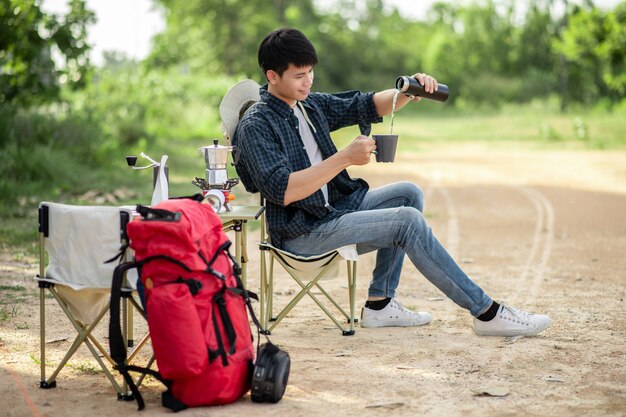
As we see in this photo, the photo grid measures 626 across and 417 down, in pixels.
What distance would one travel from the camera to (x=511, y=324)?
16.1 feet

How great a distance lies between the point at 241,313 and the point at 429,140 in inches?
750

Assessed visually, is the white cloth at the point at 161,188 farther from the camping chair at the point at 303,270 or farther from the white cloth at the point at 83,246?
the camping chair at the point at 303,270

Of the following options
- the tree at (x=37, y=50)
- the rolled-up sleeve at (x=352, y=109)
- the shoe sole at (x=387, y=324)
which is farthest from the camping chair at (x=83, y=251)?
the tree at (x=37, y=50)

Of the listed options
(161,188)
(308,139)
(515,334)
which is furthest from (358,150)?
(515,334)

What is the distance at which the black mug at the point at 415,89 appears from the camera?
5.00 metres

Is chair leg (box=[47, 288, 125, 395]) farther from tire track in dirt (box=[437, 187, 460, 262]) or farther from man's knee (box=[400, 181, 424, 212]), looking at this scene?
tire track in dirt (box=[437, 187, 460, 262])

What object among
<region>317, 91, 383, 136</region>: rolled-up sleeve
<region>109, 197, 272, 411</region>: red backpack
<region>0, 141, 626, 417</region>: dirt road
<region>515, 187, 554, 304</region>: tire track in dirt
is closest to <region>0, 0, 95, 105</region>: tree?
<region>0, 141, 626, 417</region>: dirt road

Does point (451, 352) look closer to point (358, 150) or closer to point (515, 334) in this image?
point (515, 334)

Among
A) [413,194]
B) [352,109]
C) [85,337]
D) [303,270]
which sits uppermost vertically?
[352,109]

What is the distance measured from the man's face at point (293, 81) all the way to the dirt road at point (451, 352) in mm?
1282

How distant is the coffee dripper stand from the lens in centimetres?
465

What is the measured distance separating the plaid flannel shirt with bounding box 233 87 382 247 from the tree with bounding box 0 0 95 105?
8.07 meters

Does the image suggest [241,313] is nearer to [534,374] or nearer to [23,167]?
[534,374]

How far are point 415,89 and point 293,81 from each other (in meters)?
0.71
